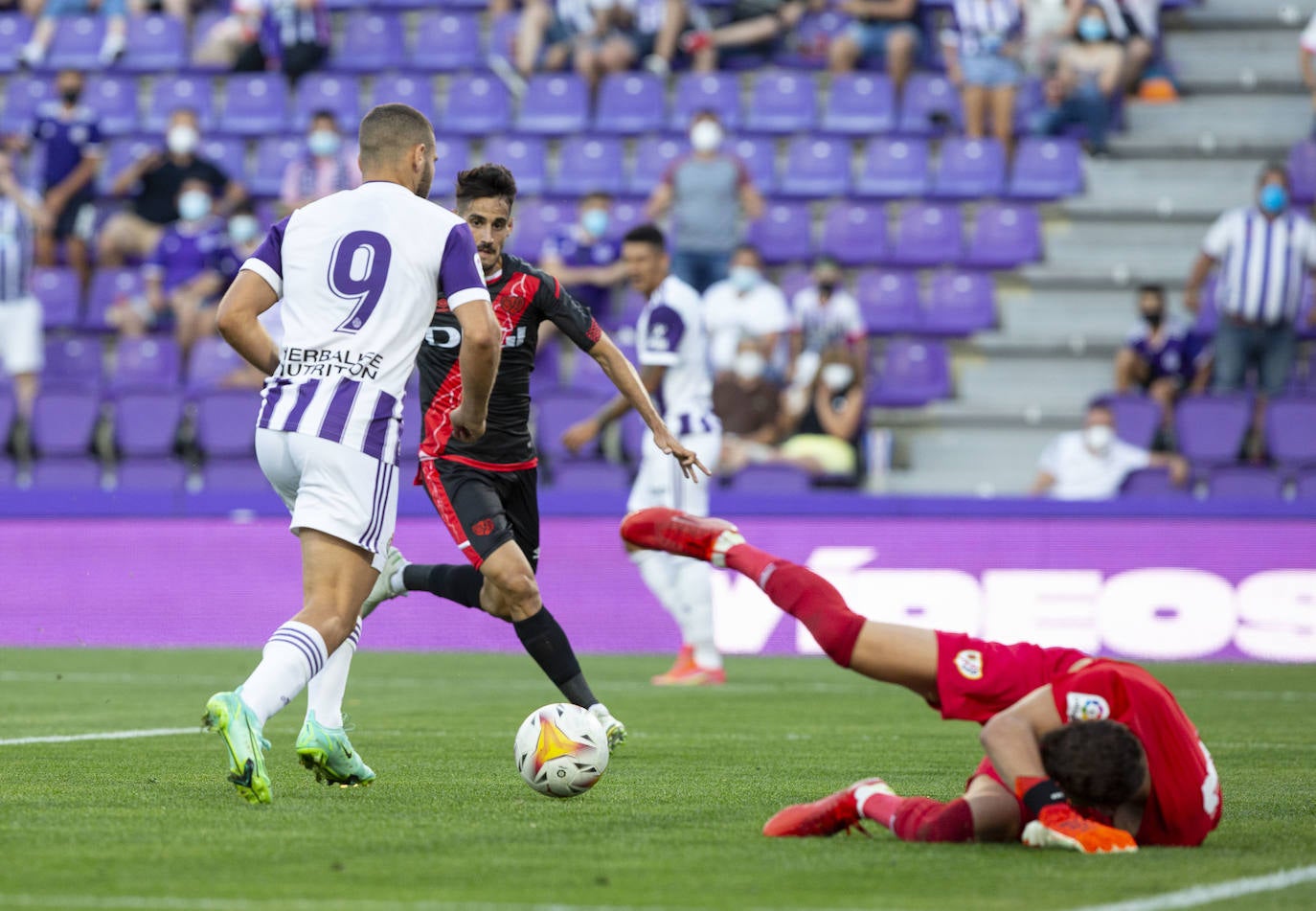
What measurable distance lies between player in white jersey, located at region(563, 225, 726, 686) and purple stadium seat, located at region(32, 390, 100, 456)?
711 centimetres

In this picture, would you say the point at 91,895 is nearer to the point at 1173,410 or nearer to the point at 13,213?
the point at 1173,410

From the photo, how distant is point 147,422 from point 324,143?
3342 mm

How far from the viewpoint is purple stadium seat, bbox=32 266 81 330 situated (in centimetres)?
2014

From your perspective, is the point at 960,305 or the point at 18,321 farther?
the point at 960,305

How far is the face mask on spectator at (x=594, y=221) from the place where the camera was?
1884cm

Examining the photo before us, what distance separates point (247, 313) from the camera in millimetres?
6469

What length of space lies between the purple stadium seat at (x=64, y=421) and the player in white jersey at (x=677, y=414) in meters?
7.11

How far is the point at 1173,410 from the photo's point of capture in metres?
16.5

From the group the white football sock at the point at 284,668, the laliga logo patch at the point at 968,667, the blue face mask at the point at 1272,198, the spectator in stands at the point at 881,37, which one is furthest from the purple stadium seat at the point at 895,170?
the laliga logo patch at the point at 968,667

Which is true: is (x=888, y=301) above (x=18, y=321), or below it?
above

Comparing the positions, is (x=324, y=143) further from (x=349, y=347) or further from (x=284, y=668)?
(x=284, y=668)

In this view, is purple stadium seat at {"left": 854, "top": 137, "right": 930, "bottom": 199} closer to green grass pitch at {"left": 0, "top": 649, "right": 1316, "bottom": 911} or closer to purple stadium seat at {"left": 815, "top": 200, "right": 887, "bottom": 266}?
purple stadium seat at {"left": 815, "top": 200, "right": 887, "bottom": 266}

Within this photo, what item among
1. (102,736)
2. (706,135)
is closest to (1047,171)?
(706,135)

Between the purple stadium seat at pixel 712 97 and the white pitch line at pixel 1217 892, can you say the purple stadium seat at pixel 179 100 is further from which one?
the white pitch line at pixel 1217 892
